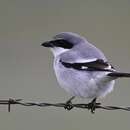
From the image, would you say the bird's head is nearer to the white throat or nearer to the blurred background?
the white throat

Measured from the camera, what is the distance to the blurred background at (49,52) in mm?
6535

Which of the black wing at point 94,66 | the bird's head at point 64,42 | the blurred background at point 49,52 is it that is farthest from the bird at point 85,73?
the blurred background at point 49,52

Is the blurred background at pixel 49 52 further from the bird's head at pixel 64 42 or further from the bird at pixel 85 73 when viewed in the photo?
the bird at pixel 85 73

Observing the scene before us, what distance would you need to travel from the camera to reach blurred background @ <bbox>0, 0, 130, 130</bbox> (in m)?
6.54

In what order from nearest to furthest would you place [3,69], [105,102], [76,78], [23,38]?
[76,78] < [105,102] < [3,69] < [23,38]

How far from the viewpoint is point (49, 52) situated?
8000 millimetres

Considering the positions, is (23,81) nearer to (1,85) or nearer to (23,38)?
(1,85)

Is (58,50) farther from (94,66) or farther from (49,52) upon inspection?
(49,52)

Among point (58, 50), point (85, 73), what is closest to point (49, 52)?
point (58, 50)

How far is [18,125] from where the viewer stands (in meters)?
6.35

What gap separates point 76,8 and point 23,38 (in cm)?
170

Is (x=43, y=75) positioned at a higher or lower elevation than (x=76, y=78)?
higher

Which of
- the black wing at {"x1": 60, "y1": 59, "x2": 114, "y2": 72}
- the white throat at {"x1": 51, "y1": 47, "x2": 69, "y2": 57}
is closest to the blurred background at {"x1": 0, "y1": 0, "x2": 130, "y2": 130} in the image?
the white throat at {"x1": 51, "y1": 47, "x2": 69, "y2": 57}

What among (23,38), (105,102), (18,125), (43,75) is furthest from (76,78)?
(23,38)
